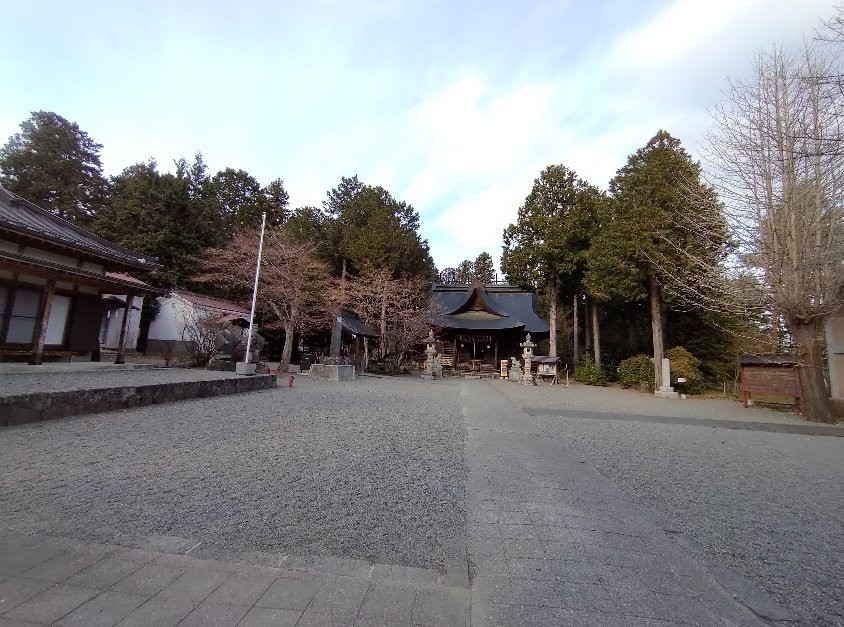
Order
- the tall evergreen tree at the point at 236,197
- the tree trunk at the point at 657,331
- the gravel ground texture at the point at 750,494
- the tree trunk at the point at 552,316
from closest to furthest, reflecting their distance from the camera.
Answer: the gravel ground texture at the point at 750,494 → the tree trunk at the point at 657,331 → the tree trunk at the point at 552,316 → the tall evergreen tree at the point at 236,197

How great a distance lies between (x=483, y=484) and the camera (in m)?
3.90

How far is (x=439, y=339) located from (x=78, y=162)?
28.8 meters

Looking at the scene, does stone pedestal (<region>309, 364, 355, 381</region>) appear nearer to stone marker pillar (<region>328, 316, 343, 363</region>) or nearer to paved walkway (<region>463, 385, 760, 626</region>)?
stone marker pillar (<region>328, 316, 343, 363</region>)

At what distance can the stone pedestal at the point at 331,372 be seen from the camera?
1572cm

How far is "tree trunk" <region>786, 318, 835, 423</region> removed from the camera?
9.68 m

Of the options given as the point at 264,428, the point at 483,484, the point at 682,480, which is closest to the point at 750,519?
the point at 682,480

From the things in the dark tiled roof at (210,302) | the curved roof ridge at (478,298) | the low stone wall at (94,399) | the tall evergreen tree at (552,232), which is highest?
the tall evergreen tree at (552,232)

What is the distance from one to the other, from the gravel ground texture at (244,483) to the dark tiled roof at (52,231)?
729 cm

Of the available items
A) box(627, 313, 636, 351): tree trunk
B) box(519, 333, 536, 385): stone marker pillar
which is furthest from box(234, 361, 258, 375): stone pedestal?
box(627, 313, 636, 351): tree trunk

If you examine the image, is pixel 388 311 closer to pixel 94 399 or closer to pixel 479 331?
pixel 479 331

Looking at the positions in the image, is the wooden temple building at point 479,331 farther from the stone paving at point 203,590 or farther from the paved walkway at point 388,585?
the stone paving at point 203,590

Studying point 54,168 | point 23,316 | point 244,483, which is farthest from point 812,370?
point 54,168

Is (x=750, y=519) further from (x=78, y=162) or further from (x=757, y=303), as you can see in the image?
(x=78, y=162)

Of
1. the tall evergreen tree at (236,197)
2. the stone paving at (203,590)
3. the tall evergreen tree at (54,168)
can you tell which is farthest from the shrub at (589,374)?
the tall evergreen tree at (54,168)
